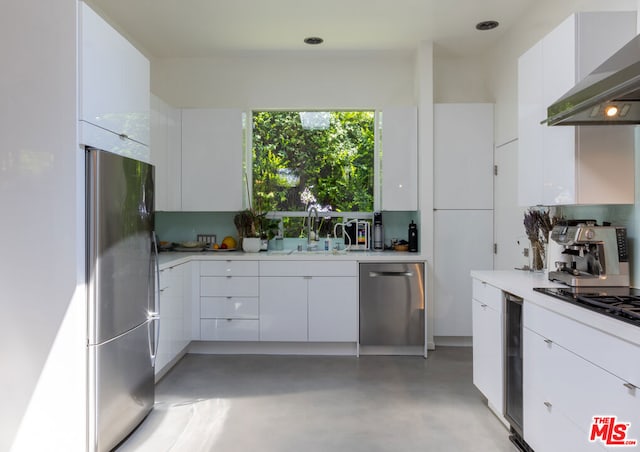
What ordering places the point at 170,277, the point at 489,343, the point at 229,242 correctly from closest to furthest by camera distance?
the point at 489,343 → the point at 170,277 → the point at 229,242

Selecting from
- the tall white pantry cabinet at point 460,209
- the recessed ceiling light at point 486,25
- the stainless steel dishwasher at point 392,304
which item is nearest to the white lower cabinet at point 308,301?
the stainless steel dishwasher at point 392,304

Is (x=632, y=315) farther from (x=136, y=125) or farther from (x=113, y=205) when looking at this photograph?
(x=136, y=125)

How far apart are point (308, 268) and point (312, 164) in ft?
4.23

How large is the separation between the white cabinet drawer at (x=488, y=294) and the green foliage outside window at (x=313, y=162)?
202 cm

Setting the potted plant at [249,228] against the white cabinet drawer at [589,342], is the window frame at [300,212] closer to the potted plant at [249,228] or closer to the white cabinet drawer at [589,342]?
the potted plant at [249,228]

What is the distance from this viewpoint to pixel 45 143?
2135mm

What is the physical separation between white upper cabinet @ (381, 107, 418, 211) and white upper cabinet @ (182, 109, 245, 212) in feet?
4.72

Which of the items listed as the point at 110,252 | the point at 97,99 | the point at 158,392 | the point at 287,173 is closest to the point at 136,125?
the point at 97,99

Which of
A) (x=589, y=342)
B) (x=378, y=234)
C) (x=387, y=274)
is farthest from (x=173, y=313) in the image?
(x=589, y=342)

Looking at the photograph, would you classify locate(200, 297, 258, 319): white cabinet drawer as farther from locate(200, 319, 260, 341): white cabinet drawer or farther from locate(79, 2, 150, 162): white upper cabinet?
locate(79, 2, 150, 162): white upper cabinet

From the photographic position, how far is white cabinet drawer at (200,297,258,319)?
4195 millimetres

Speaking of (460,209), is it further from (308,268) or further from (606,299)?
(606,299)

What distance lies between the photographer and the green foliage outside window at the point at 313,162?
4.89 metres

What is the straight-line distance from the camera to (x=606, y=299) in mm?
1952
